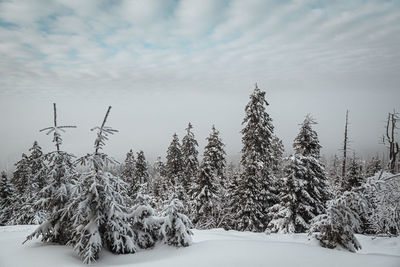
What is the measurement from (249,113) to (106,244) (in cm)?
1802

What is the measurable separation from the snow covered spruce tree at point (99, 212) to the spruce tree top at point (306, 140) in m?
17.3

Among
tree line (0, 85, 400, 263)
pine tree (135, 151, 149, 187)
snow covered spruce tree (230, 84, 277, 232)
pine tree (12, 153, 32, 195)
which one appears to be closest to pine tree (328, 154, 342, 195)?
tree line (0, 85, 400, 263)

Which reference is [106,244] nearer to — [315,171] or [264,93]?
[315,171]

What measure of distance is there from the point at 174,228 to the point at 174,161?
23598mm

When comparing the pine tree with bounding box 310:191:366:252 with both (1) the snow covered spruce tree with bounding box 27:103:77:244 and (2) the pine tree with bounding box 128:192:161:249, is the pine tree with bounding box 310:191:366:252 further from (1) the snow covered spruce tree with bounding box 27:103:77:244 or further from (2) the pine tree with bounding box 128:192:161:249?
(1) the snow covered spruce tree with bounding box 27:103:77:244

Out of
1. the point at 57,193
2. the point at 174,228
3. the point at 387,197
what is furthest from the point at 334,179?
the point at 57,193

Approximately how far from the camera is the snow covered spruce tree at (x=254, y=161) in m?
22.6

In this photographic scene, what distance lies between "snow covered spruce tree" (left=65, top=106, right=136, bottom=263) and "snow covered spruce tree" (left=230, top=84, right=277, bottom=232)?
1680cm

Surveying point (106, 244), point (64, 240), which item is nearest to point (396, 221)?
point (106, 244)

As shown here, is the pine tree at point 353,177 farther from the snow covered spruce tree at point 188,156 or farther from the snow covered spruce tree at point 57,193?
the snow covered spruce tree at point 57,193

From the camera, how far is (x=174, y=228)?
8352mm

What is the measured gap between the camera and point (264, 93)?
22.8m

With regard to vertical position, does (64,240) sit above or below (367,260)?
below

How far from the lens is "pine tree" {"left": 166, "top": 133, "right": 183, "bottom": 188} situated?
104 ft
